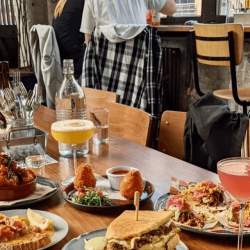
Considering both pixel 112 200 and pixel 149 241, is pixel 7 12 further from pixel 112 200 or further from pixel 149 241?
pixel 149 241

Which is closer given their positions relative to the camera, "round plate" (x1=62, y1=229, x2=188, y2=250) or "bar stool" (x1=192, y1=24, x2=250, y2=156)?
"round plate" (x1=62, y1=229, x2=188, y2=250)

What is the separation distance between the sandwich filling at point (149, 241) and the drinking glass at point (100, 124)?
2.88 feet

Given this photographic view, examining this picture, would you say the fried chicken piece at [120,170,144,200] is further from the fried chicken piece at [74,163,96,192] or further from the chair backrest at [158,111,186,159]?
the chair backrest at [158,111,186,159]

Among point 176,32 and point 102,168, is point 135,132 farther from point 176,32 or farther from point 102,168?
point 176,32

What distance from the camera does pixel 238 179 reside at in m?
0.80

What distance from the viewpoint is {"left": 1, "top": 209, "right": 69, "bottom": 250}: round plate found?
35.5 inches

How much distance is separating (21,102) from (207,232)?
3.20 ft

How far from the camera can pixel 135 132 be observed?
195 cm

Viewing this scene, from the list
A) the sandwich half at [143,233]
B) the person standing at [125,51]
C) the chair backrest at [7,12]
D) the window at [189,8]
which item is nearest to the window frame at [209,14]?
the window at [189,8]

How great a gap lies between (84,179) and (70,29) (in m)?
2.76

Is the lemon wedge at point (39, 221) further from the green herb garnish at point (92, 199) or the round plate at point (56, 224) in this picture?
the green herb garnish at point (92, 199)

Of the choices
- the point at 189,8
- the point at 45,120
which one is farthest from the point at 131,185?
the point at 189,8

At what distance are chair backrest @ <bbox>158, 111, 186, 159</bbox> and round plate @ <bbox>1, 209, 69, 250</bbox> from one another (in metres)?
0.99

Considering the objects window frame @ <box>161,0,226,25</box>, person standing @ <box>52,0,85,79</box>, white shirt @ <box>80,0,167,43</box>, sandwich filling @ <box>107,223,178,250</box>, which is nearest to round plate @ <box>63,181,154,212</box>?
sandwich filling @ <box>107,223,178,250</box>
